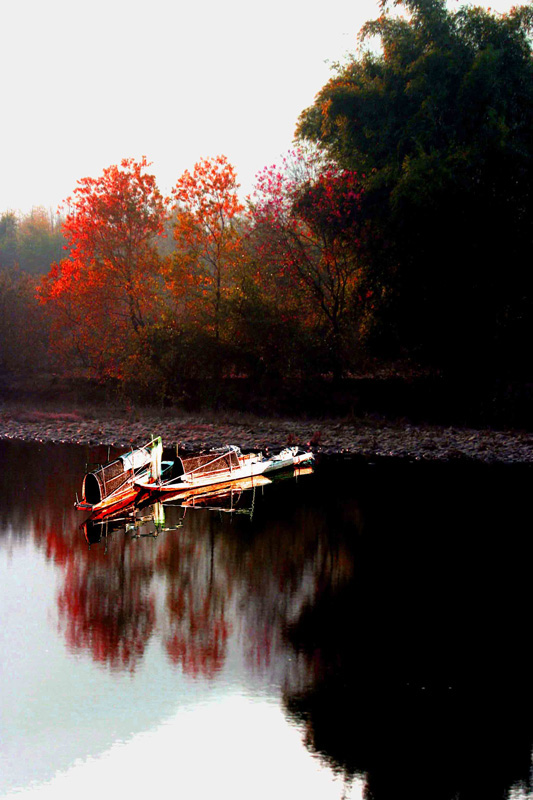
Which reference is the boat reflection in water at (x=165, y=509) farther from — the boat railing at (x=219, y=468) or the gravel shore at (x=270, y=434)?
the gravel shore at (x=270, y=434)

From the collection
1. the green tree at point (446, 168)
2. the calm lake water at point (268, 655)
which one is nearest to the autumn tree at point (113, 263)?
the green tree at point (446, 168)

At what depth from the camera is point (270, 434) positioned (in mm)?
29781

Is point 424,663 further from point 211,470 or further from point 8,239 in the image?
point 8,239

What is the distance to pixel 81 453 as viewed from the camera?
2647 cm

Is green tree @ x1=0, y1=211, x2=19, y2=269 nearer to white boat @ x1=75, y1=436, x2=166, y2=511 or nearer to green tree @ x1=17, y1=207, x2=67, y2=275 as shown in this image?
green tree @ x1=17, y1=207, x2=67, y2=275

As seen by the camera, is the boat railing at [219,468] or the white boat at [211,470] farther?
the boat railing at [219,468]

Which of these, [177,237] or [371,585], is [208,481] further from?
[177,237]

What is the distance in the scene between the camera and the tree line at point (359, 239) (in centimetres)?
2919

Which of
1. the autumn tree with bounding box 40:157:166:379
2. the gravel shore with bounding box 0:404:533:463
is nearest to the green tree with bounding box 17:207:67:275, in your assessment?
the autumn tree with bounding box 40:157:166:379

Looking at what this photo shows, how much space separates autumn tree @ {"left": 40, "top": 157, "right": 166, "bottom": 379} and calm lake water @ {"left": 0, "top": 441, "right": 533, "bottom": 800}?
2198cm

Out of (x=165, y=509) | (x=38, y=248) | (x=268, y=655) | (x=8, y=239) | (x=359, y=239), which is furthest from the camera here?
(x=8, y=239)

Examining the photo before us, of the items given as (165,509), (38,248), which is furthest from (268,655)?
(38,248)

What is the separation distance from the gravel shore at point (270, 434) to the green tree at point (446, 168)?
3.79m

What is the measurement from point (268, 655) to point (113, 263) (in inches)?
1217
